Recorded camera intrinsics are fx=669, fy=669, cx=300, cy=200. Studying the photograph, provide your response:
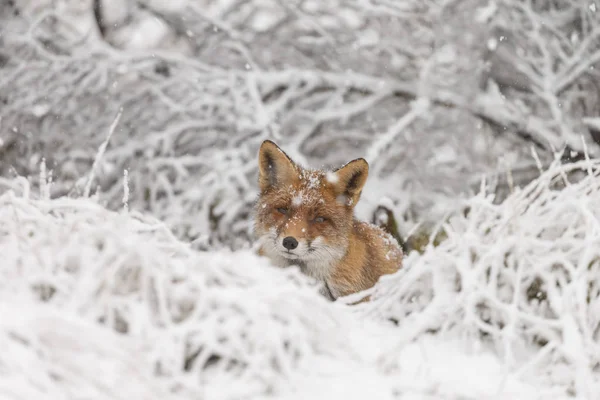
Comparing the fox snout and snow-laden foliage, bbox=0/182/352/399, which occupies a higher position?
snow-laden foliage, bbox=0/182/352/399

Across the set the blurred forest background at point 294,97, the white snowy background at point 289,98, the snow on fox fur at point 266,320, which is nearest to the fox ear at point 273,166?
the white snowy background at point 289,98

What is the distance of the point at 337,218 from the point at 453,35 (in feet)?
18.9

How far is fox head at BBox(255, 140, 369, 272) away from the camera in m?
4.97

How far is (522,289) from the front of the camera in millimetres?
2420

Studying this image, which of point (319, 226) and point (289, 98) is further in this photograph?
point (289, 98)

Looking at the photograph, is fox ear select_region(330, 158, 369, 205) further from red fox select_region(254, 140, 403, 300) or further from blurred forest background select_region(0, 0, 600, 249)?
blurred forest background select_region(0, 0, 600, 249)

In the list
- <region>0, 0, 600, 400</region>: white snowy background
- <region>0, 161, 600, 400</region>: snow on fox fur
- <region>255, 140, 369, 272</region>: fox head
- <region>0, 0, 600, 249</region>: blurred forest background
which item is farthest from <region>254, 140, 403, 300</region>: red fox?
<region>0, 0, 600, 249</region>: blurred forest background

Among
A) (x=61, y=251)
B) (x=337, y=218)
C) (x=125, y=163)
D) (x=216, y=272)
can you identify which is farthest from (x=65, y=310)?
(x=125, y=163)

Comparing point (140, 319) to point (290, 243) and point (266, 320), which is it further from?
point (290, 243)

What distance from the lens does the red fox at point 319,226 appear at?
16.2ft

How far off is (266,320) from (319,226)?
3.28m

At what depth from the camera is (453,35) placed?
A: 32.7 ft

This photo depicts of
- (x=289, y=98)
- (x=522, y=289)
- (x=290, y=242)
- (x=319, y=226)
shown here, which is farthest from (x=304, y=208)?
(x=289, y=98)

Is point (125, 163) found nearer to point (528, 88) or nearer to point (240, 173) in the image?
point (240, 173)
